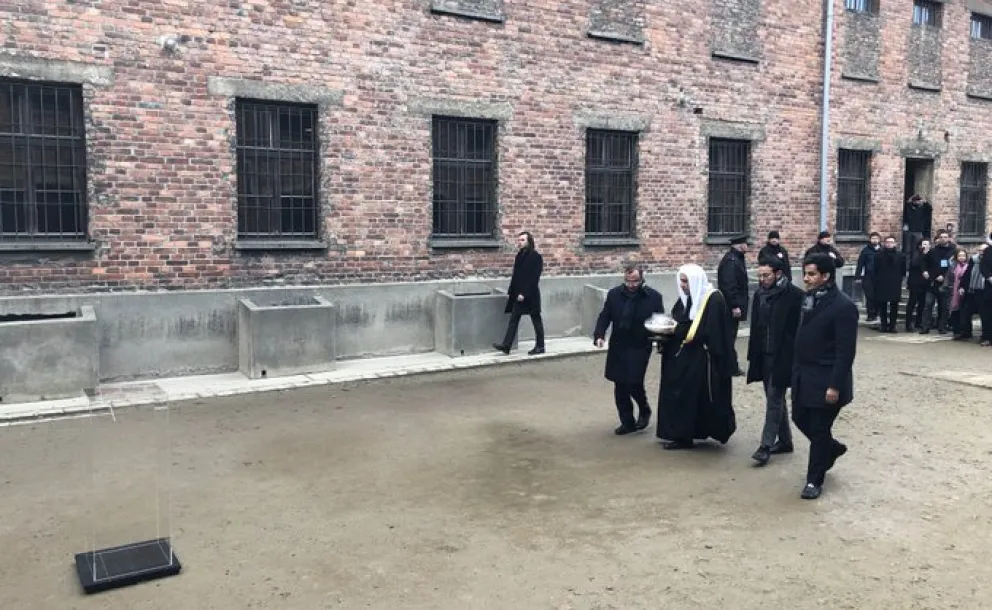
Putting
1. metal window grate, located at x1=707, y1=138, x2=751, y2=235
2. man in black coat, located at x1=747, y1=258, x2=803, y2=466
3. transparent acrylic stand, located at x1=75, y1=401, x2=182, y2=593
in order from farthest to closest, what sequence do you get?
metal window grate, located at x1=707, y1=138, x2=751, y2=235 < man in black coat, located at x1=747, y1=258, x2=803, y2=466 < transparent acrylic stand, located at x1=75, y1=401, x2=182, y2=593

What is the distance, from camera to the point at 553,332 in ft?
45.6

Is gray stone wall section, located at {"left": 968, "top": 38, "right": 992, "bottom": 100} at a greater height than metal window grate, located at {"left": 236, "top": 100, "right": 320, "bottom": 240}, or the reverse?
gray stone wall section, located at {"left": 968, "top": 38, "right": 992, "bottom": 100}

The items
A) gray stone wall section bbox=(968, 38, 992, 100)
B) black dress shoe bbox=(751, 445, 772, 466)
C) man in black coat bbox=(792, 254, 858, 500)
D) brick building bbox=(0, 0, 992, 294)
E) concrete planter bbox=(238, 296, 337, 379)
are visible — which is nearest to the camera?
man in black coat bbox=(792, 254, 858, 500)

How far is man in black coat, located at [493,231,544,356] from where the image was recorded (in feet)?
39.8

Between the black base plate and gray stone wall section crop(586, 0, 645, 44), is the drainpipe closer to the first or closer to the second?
gray stone wall section crop(586, 0, 645, 44)

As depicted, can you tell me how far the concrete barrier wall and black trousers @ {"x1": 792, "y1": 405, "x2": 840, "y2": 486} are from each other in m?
6.62

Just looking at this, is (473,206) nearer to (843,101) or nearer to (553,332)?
(553,332)

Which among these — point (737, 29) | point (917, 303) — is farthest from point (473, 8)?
point (917, 303)

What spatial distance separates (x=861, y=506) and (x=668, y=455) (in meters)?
1.74

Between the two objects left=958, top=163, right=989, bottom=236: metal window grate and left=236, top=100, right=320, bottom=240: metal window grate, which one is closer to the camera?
left=236, top=100, right=320, bottom=240: metal window grate

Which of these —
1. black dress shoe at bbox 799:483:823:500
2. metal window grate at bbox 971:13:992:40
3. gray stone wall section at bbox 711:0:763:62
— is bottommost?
black dress shoe at bbox 799:483:823:500

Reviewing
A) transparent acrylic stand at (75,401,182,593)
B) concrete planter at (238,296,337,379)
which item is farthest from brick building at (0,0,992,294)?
transparent acrylic stand at (75,401,182,593)

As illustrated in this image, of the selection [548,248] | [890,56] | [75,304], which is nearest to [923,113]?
[890,56]

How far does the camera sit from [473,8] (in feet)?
42.2
